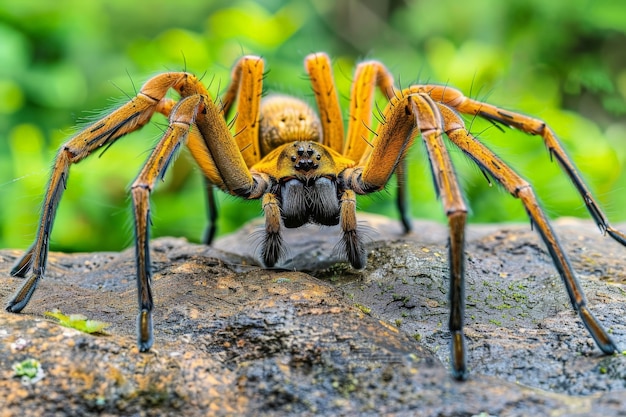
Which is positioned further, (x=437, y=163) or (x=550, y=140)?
(x=550, y=140)

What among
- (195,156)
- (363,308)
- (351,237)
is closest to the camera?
(363,308)

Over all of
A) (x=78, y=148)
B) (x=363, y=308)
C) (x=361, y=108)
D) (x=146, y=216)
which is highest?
(x=361, y=108)

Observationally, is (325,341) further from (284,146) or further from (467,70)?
(467,70)

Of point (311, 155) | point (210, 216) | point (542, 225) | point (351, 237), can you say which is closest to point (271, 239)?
point (351, 237)

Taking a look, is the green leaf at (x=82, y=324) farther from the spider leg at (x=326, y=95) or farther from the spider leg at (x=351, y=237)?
the spider leg at (x=326, y=95)

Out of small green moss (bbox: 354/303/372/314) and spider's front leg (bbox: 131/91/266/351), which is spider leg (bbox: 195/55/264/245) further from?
small green moss (bbox: 354/303/372/314)

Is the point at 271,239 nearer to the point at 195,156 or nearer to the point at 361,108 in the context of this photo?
the point at 195,156

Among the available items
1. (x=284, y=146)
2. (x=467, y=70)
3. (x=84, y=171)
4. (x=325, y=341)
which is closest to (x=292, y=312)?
(x=325, y=341)

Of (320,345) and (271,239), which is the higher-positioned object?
(271,239)
